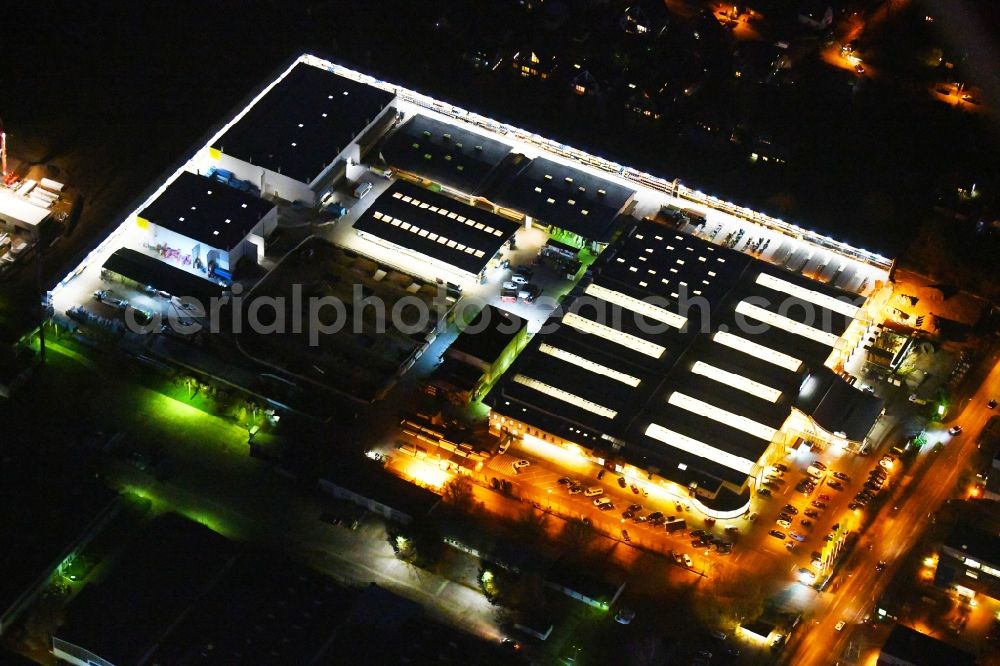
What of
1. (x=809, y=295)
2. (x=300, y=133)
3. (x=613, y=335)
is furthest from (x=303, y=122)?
(x=809, y=295)

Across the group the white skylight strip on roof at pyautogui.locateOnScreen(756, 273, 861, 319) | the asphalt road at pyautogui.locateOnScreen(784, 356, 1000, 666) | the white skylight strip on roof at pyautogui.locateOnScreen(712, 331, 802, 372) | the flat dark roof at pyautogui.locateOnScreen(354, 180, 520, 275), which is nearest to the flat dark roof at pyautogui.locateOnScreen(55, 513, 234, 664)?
the flat dark roof at pyautogui.locateOnScreen(354, 180, 520, 275)

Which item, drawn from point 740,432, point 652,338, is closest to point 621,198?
point 652,338

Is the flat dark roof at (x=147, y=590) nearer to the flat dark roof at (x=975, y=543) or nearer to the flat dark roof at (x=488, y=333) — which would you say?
the flat dark roof at (x=488, y=333)

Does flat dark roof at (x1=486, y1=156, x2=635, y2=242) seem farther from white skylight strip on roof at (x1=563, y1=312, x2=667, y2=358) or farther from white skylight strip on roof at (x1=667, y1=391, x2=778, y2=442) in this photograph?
white skylight strip on roof at (x1=667, y1=391, x2=778, y2=442)

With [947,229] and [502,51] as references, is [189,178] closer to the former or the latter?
[502,51]

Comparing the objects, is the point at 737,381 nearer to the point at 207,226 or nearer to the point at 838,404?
the point at 838,404
